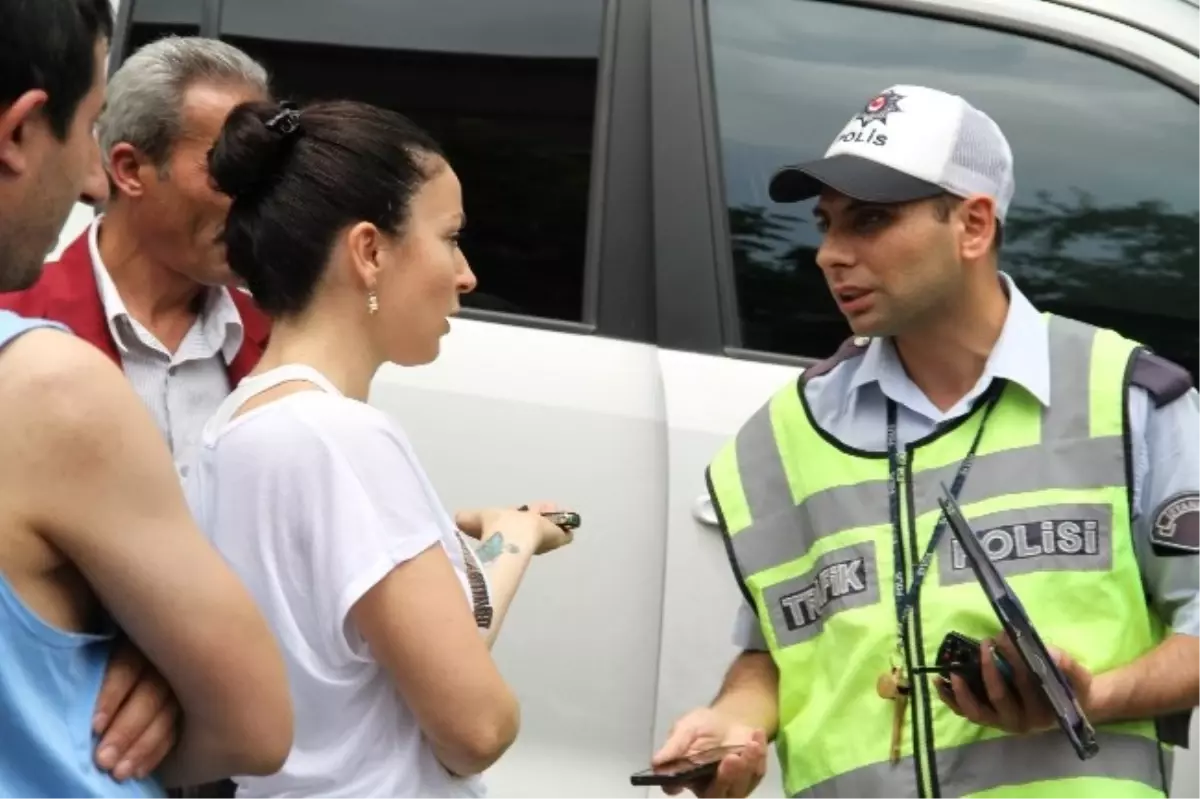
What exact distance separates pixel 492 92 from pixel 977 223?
3.23 ft

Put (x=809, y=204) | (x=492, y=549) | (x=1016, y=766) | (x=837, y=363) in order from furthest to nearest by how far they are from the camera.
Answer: (x=809, y=204), (x=837, y=363), (x=492, y=549), (x=1016, y=766)

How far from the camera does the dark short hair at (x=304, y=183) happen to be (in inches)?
71.1

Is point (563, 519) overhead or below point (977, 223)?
below

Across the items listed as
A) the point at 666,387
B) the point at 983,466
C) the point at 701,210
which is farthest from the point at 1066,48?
the point at 983,466

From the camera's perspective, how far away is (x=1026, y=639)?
5.24 ft

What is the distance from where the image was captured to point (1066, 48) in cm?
265

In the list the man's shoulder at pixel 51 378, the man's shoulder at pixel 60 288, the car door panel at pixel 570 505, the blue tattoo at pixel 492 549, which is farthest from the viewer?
the car door panel at pixel 570 505

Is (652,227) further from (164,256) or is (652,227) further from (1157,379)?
(1157,379)

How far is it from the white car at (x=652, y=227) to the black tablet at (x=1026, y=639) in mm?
928

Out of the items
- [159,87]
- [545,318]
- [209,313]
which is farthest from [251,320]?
[545,318]

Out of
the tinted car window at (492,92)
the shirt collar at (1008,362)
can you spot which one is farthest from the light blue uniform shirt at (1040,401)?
the tinted car window at (492,92)

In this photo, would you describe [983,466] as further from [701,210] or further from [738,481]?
[701,210]

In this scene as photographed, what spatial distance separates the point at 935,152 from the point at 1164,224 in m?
0.78

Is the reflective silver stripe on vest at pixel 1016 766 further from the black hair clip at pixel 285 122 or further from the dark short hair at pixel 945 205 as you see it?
the black hair clip at pixel 285 122
